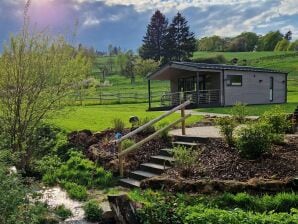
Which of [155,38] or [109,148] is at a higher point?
[155,38]

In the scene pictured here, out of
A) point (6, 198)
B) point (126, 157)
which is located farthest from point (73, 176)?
point (6, 198)

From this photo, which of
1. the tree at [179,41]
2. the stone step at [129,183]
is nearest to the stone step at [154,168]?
the stone step at [129,183]

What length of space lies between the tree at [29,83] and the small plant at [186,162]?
147 inches

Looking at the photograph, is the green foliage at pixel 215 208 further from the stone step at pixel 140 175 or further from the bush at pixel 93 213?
the stone step at pixel 140 175

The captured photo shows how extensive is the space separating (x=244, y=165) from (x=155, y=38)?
75110 millimetres

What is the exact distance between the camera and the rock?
18.4 ft

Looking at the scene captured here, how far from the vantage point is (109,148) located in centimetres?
1084

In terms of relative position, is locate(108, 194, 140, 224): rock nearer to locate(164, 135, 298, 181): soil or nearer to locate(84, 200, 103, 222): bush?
locate(84, 200, 103, 222): bush

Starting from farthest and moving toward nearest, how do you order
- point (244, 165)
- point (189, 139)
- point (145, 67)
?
point (145, 67) < point (189, 139) < point (244, 165)

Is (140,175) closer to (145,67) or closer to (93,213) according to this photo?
(93,213)

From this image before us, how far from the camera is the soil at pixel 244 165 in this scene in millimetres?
6809

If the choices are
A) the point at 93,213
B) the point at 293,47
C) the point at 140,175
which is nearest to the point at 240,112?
the point at 140,175

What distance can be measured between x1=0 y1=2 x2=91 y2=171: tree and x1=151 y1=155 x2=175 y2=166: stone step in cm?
294

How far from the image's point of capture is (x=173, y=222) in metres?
5.37
